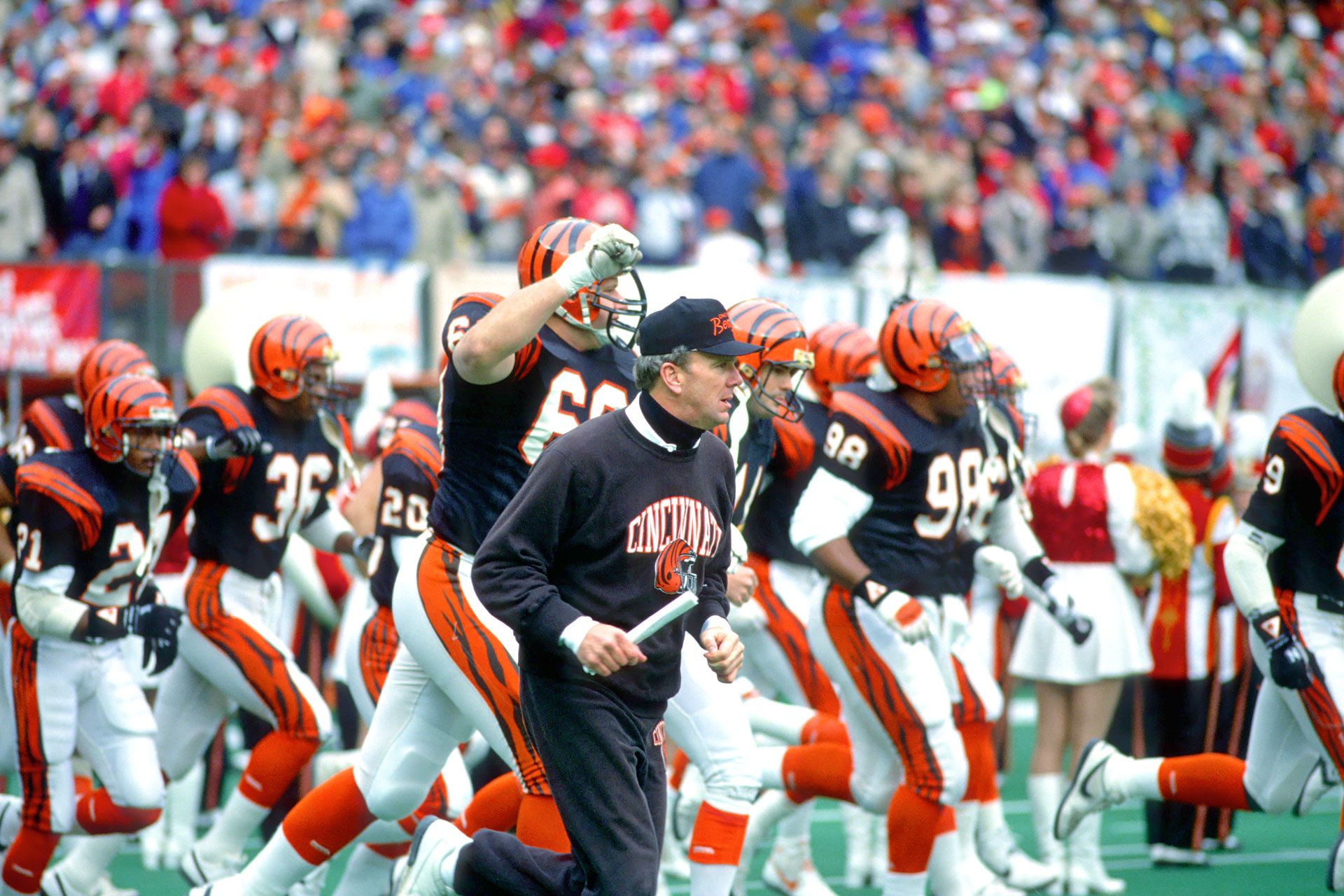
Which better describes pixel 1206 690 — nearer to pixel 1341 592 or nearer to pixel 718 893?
pixel 1341 592

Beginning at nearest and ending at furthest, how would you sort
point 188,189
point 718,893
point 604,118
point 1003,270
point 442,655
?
point 442,655
point 718,893
point 188,189
point 1003,270
point 604,118

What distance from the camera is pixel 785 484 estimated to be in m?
6.98

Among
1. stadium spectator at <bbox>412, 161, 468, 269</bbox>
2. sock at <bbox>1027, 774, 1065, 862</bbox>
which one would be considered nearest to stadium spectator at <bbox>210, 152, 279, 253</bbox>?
stadium spectator at <bbox>412, 161, 468, 269</bbox>

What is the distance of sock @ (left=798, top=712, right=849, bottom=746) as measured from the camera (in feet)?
20.8

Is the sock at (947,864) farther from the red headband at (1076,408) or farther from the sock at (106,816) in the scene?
the sock at (106,816)

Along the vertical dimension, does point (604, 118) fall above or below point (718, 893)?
above

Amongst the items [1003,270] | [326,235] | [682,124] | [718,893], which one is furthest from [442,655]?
[682,124]

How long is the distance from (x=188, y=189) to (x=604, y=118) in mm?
4299

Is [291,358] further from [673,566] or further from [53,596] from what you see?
[673,566]

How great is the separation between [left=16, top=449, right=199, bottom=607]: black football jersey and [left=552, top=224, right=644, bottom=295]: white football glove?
2.29m

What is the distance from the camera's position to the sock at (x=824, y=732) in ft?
20.8

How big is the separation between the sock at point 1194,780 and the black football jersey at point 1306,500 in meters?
0.73

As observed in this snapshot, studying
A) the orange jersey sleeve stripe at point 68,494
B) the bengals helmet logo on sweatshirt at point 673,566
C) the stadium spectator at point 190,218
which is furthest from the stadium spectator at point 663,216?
the bengals helmet logo on sweatshirt at point 673,566

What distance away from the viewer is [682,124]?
16.2 metres
